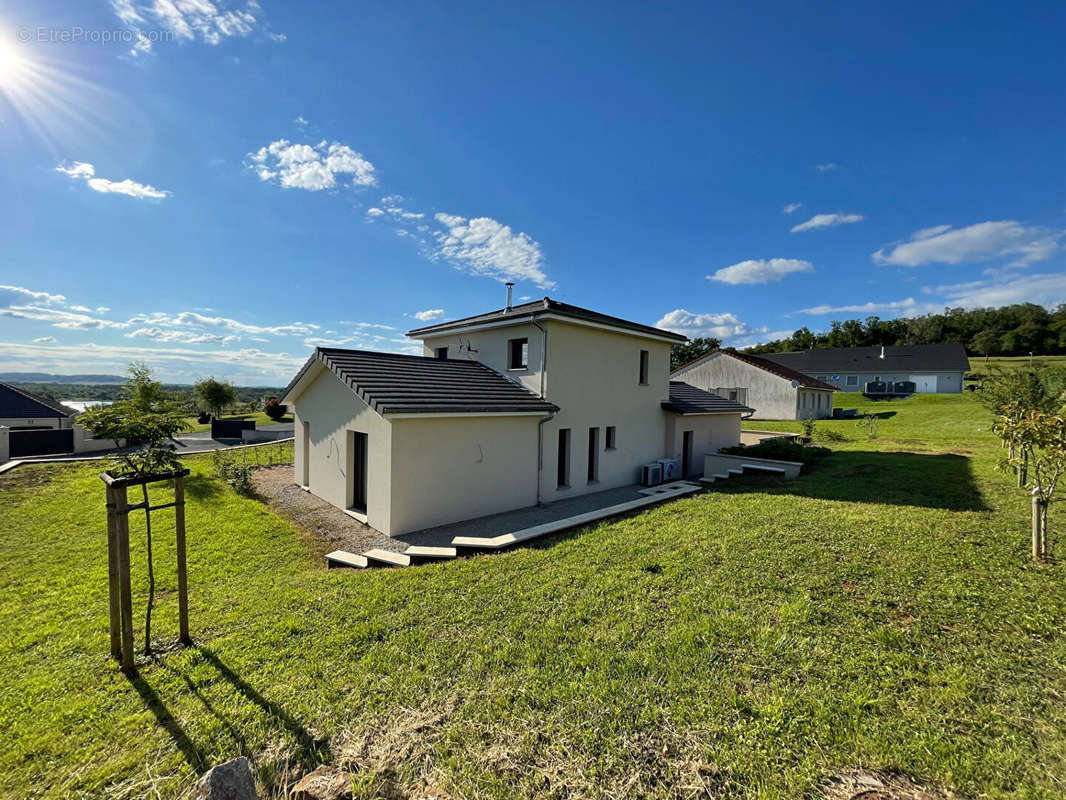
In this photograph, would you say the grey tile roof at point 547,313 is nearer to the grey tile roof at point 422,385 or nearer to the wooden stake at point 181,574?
the grey tile roof at point 422,385

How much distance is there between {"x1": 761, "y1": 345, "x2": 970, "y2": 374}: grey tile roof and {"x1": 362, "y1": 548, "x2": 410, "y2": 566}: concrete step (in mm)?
52096

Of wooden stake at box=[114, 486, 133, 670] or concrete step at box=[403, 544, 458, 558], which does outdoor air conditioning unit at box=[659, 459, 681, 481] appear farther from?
wooden stake at box=[114, 486, 133, 670]

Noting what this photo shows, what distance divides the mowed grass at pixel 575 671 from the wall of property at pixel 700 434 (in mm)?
8494

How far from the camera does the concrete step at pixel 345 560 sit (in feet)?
23.9

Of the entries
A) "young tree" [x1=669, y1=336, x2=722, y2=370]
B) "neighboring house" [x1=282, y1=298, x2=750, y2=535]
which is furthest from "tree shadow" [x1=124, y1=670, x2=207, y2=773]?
"young tree" [x1=669, y1=336, x2=722, y2=370]

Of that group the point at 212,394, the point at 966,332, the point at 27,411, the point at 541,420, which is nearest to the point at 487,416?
the point at 541,420

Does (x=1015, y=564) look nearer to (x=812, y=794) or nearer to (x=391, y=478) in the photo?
(x=812, y=794)

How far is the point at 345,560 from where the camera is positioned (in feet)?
24.1

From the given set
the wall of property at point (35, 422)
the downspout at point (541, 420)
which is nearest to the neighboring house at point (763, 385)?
the downspout at point (541, 420)

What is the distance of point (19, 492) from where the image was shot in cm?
1163

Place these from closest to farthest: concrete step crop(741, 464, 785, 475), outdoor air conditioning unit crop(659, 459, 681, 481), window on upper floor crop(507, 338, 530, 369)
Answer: window on upper floor crop(507, 338, 530, 369) < concrete step crop(741, 464, 785, 475) < outdoor air conditioning unit crop(659, 459, 681, 481)

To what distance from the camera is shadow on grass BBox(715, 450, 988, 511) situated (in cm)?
970

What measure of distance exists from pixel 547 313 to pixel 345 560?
24.7 feet

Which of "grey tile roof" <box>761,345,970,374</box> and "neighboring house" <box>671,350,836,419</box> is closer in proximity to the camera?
"neighboring house" <box>671,350,836,419</box>
